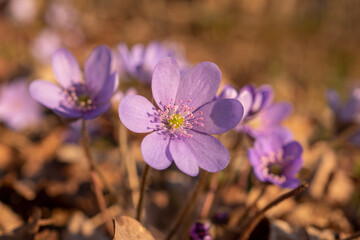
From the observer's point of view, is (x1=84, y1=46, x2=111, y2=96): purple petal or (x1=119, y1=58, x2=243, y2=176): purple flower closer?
A: (x1=119, y1=58, x2=243, y2=176): purple flower

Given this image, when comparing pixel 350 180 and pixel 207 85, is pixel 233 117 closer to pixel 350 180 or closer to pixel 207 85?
pixel 207 85

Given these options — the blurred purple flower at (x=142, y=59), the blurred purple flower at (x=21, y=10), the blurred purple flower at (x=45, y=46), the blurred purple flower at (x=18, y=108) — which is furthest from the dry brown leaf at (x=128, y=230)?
the blurred purple flower at (x=21, y=10)

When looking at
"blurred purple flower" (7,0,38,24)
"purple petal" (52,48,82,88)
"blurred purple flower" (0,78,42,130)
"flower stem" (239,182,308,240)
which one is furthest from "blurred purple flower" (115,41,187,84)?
"blurred purple flower" (7,0,38,24)

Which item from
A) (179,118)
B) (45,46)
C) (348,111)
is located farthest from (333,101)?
(45,46)

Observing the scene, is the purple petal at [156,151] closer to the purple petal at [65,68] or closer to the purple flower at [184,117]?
the purple flower at [184,117]

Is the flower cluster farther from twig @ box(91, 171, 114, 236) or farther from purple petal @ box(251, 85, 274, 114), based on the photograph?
twig @ box(91, 171, 114, 236)
